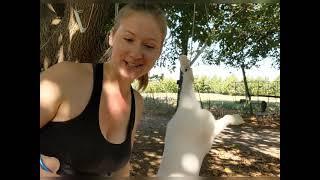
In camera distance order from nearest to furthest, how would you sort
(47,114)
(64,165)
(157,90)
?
(47,114) → (64,165) → (157,90)

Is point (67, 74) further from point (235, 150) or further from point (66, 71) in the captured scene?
point (235, 150)

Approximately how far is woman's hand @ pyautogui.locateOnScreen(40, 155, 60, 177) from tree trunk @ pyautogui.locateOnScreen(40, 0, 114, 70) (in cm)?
70

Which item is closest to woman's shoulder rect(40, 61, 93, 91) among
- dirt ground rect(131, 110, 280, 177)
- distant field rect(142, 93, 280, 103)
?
distant field rect(142, 93, 280, 103)

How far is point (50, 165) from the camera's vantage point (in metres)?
1.20

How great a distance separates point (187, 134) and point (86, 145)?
2.66 feet

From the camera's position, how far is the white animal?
186 centimetres

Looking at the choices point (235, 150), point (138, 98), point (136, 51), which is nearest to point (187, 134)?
point (138, 98)

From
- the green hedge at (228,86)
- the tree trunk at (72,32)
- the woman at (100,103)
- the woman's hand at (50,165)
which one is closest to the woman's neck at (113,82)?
the woman at (100,103)

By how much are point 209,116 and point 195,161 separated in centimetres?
26

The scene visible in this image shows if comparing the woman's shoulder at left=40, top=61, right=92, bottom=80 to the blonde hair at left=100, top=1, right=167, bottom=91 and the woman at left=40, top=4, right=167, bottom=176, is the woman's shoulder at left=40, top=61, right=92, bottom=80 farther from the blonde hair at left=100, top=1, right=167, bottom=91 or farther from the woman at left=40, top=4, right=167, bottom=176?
the blonde hair at left=100, top=1, right=167, bottom=91
